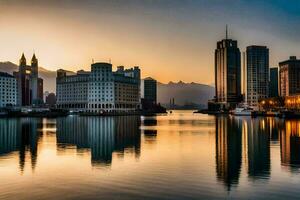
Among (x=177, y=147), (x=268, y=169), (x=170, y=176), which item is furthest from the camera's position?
(x=177, y=147)

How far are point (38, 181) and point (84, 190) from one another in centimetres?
569

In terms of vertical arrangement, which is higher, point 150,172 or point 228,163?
point 228,163

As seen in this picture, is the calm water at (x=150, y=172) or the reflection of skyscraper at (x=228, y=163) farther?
the reflection of skyscraper at (x=228, y=163)

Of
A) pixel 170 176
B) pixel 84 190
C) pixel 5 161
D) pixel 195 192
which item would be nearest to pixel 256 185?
pixel 195 192

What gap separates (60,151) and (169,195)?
30.1 m

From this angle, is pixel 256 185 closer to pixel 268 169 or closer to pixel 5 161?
pixel 268 169

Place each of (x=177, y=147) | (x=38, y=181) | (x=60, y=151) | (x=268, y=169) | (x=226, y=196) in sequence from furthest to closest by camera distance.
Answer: (x=177, y=147) → (x=60, y=151) → (x=268, y=169) → (x=38, y=181) → (x=226, y=196)

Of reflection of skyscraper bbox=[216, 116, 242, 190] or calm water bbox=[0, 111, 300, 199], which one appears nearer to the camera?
calm water bbox=[0, 111, 300, 199]

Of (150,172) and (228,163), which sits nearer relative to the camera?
(150,172)

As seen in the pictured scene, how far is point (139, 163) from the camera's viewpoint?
43.5 metres

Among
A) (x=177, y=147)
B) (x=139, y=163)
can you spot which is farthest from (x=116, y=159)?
(x=177, y=147)

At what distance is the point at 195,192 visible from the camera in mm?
29359

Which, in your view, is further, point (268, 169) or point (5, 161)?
point (5, 161)

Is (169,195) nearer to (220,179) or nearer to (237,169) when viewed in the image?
(220,179)
